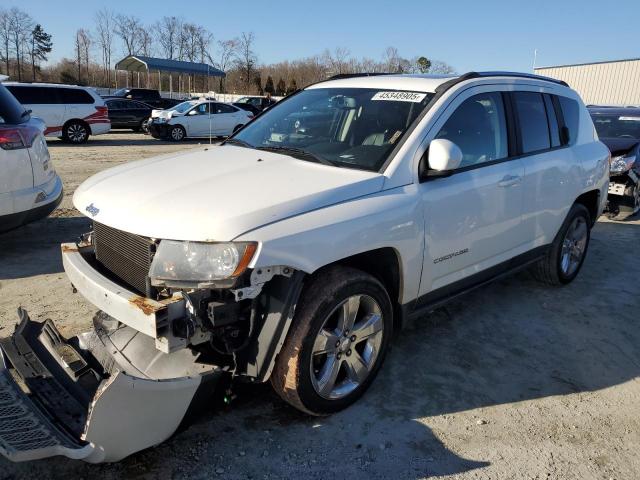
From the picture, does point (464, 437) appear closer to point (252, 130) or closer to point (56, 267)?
point (252, 130)

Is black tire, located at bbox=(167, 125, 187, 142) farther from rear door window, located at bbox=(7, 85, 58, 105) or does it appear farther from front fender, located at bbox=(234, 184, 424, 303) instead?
front fender, located at bbox=(234, 184, 424, 303)

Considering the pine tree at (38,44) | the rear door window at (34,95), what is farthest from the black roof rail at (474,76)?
the pine tree at (38,44)

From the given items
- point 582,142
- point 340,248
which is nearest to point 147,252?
point 340,248

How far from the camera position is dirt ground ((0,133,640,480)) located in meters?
2.71

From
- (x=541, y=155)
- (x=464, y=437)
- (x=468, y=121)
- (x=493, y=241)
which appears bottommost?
→ (x=464, y=437)

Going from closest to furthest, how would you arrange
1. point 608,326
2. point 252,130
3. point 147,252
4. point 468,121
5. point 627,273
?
point 147,252 < point 468,121 < point 252,130 < point 608,326 < point 627,273

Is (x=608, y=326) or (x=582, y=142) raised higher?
(x=582, y=142)

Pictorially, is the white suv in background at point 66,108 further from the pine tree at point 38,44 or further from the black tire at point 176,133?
the pine tree at point 38,44

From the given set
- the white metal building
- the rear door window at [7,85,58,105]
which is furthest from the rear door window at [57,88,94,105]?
the white metal building

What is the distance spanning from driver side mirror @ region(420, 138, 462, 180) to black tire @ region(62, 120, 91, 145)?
16515 mm

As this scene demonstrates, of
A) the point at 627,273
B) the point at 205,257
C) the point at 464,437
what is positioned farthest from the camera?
the point at 627,273

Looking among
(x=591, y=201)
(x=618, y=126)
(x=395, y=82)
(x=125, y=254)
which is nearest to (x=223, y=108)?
(x=618, y=126)

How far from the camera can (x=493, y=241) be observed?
3934 mm

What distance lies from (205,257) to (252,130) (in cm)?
199
